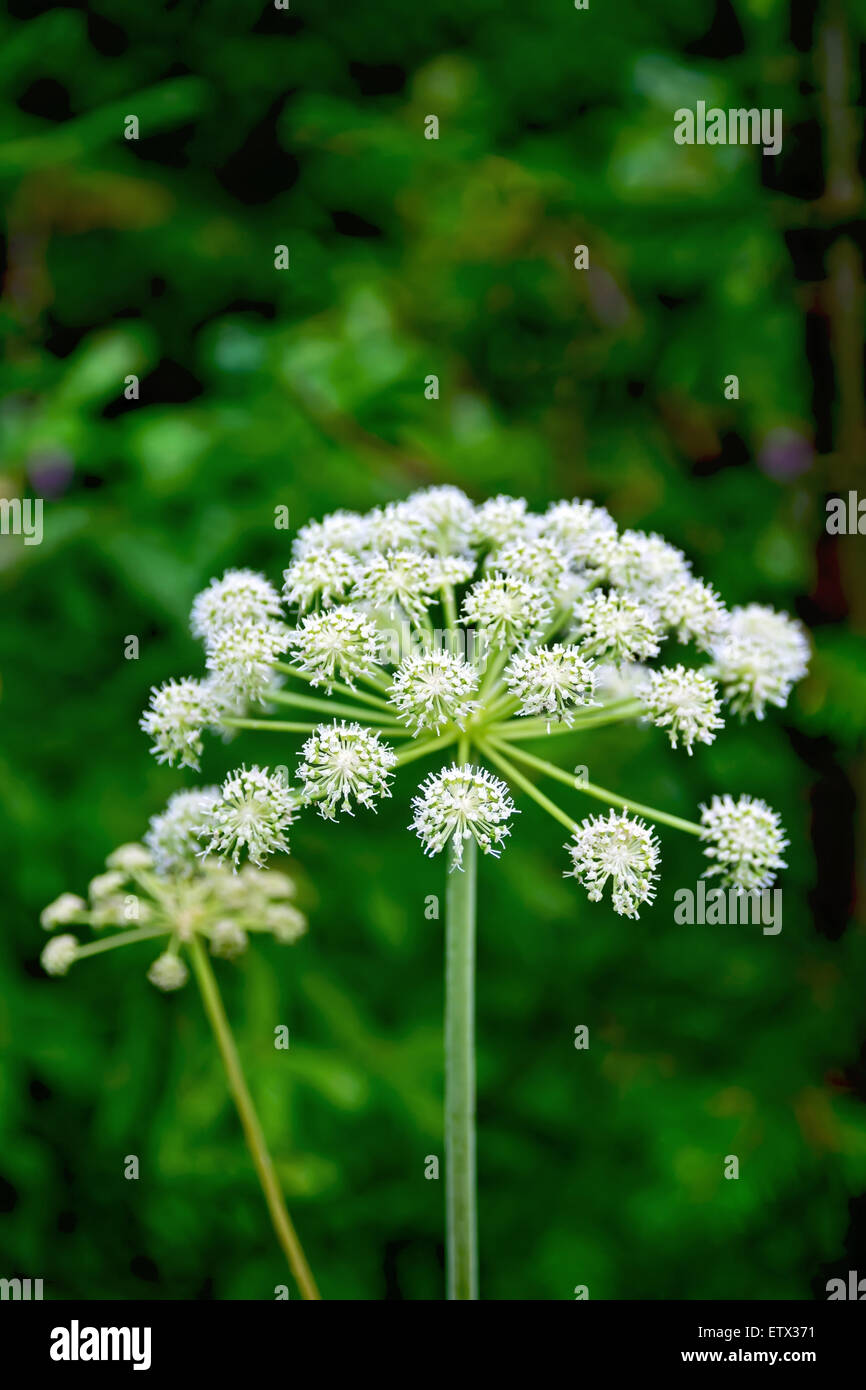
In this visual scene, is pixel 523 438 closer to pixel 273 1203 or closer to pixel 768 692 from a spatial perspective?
pixel 768 692

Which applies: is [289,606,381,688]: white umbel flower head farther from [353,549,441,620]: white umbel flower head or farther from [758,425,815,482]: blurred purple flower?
[758,425,815,482]: blurred purple flower

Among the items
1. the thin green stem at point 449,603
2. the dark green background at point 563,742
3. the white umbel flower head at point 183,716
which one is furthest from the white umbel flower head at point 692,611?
the dark green background at point 563,742

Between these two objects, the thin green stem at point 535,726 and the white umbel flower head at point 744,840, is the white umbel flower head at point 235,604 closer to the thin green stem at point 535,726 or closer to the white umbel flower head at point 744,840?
the thin green stem at point 535,726

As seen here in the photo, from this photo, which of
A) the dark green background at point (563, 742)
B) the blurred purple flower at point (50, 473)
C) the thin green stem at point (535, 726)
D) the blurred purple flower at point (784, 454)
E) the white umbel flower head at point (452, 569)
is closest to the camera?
the thin green stem at point (535, 726)

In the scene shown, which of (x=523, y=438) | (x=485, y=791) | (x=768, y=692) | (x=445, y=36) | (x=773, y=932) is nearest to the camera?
(x=485, y=791)

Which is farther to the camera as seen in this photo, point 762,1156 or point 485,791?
point 762,1156

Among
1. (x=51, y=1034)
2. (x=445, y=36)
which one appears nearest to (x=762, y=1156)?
(x=51, y=1034)
